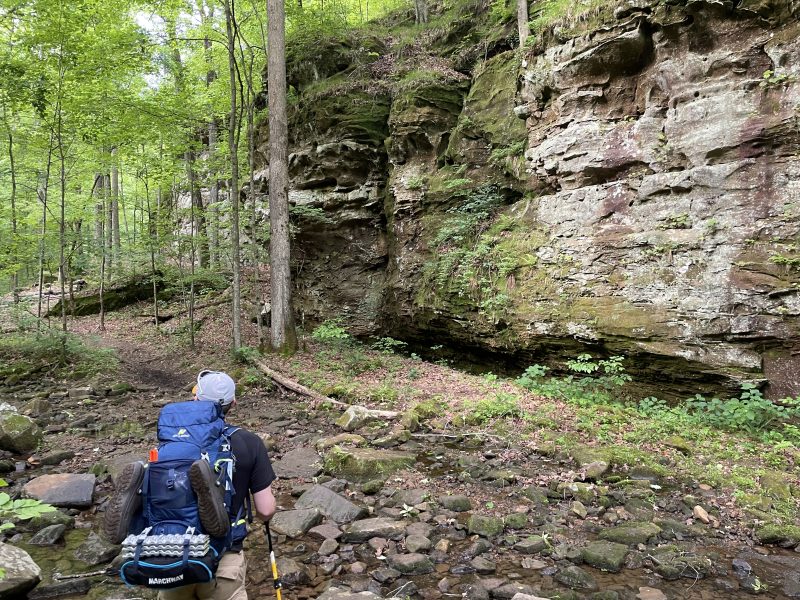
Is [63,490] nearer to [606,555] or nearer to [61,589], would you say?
[61,589]

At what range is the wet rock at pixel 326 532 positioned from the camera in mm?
4832

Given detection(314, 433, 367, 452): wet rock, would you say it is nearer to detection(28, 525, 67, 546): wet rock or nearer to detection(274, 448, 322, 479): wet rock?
detection(274, 448, 322, 479): wet rock

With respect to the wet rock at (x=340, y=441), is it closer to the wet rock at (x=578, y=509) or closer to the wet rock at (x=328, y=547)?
the wet rock at (x=328, y=547)

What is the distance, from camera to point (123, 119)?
13.9 m

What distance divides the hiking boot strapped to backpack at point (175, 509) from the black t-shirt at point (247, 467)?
0.19 metres

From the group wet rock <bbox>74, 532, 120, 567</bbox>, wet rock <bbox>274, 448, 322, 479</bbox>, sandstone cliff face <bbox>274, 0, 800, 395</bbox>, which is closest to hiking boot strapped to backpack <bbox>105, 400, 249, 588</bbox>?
wet rock <bbox>74, 532, 120, 567</bbox>

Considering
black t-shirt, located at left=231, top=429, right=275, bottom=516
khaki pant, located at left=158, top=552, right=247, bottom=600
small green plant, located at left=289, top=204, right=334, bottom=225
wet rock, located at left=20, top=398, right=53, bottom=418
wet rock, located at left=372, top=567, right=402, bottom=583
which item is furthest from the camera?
small green plant, located at left=289, top=204, right=334, bottom=225

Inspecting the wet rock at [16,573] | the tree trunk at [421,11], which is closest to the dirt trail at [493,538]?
the wet rock at [16,573]

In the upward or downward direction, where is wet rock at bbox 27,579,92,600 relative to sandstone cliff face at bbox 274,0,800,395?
downward

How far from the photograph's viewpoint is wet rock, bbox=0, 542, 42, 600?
3598 millimetres

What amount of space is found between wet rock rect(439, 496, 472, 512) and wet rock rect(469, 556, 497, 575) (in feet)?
3.15

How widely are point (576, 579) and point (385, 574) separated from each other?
1.71 meters

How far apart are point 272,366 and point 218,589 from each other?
9.66 meters

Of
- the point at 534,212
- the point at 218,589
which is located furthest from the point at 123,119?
the point at 218,589
